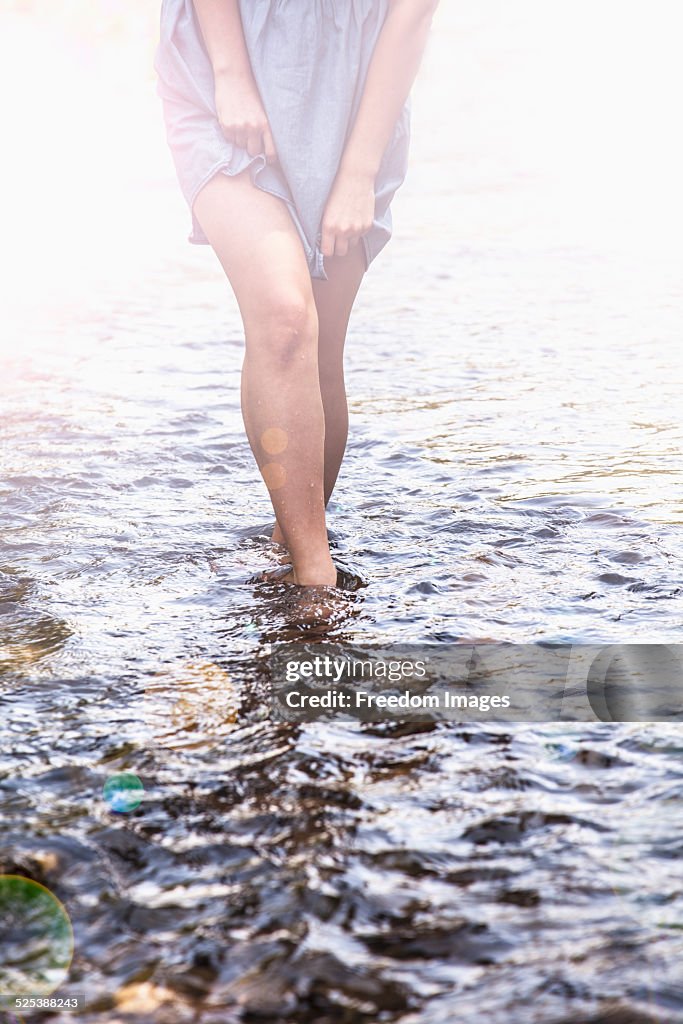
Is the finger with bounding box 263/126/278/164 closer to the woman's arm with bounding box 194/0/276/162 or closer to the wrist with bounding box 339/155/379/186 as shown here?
the woman's arm with bounding box 194/0/276/162

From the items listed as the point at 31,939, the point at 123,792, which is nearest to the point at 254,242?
the point at 123,792

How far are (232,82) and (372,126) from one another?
0.38m

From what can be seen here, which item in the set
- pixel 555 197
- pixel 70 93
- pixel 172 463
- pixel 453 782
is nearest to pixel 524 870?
pixel 453 782

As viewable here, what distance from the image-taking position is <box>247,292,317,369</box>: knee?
2.71 metres

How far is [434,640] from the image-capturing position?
2.64 metres

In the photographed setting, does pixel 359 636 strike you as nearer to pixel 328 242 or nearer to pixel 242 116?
pixel 328 242

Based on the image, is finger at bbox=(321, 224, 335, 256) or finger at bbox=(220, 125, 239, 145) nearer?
finger at bbox=(220, 125, 239, 145)

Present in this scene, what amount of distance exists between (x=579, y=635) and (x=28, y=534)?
65.0 inches

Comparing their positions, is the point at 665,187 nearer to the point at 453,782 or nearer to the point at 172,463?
the point at 172,463

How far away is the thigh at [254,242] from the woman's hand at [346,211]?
13 cm

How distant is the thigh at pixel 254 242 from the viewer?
2.72 m

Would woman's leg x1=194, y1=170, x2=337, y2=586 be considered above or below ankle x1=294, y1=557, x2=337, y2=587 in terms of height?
above

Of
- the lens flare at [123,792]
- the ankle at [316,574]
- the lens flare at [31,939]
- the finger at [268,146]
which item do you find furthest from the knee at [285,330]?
the lens flare at [31,939]

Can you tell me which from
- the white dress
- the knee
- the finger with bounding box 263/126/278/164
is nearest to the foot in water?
the knee
